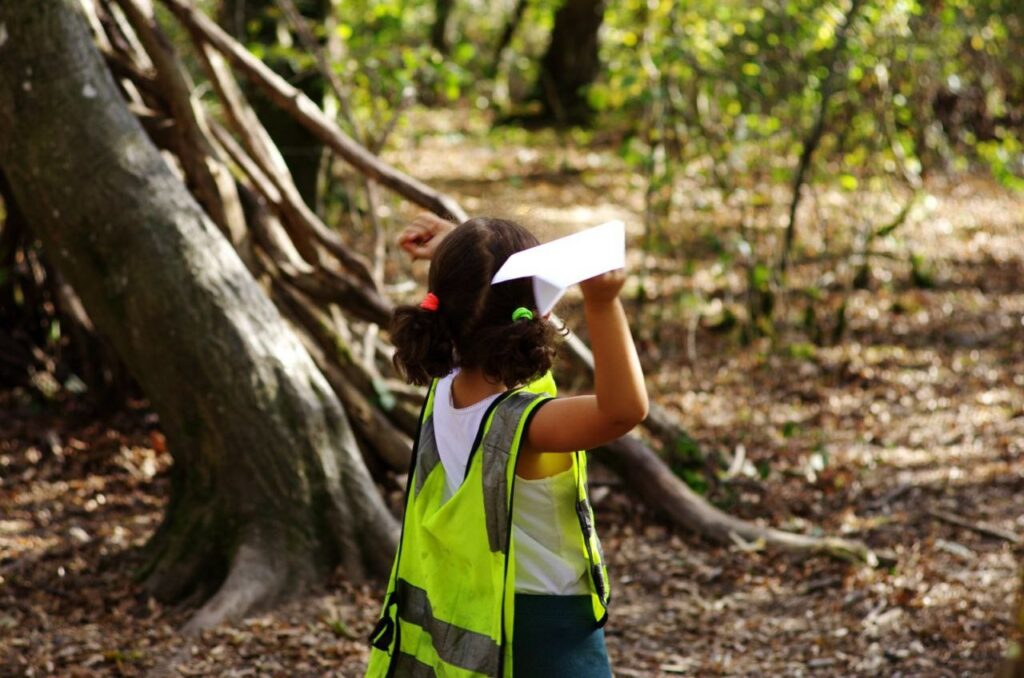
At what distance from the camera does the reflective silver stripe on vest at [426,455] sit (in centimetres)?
243

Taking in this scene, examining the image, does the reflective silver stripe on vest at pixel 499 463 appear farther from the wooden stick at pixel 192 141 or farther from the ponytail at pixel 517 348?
the wooden stick at pixel 192 141

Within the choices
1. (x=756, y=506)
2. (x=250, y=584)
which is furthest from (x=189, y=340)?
(x=756, y=506)

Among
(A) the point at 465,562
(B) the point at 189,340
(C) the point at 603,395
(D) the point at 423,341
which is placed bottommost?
(A) the point at 465,562

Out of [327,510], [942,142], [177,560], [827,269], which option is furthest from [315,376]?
[942,142]

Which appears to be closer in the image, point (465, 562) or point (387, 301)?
point (465, 562)

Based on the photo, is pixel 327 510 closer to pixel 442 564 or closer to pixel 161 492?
pixel 161 492

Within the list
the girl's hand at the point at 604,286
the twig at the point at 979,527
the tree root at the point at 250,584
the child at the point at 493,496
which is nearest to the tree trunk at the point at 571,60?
the twig at the point at 979,527

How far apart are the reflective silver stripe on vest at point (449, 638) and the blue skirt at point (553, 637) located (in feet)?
0.25

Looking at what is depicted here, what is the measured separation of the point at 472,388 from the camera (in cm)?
233

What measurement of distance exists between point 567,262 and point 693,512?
373 cm

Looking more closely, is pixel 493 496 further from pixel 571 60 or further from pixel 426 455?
pixel 571 60

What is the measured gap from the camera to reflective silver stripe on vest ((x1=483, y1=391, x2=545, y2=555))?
86.0 inches

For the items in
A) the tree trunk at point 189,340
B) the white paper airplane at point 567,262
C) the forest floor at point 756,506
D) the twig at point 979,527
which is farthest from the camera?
the twig at point 979,527

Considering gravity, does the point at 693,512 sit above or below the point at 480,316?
below
